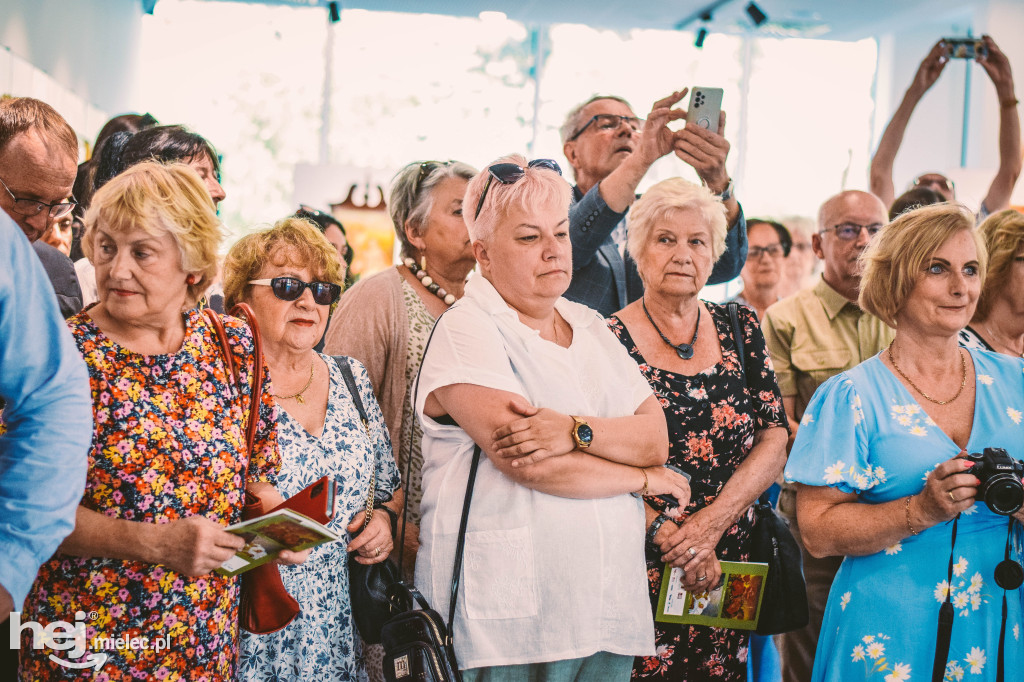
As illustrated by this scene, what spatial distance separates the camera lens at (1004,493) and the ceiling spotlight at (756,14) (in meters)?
8.25

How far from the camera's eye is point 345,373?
95.3 inches

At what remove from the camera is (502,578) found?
1.96m

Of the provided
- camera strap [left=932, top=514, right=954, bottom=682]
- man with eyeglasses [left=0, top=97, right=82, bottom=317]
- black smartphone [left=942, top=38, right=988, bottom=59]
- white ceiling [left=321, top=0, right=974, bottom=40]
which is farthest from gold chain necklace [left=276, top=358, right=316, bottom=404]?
white ceiling [left=321, top=0, right=974, bottom=40]

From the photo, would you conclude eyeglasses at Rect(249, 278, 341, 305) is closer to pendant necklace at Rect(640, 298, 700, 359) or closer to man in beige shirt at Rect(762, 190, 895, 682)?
pendant necklace at Rect(640, 298, 700, 359)

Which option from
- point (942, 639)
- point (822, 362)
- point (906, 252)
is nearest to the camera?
point (942, 639)

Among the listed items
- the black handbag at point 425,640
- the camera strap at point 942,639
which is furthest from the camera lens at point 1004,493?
the black handbag at point 425,640

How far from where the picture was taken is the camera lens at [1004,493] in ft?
6.48

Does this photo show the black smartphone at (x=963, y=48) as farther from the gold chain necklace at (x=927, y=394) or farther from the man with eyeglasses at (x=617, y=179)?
the gold chain necklace at (x=927, y=394)

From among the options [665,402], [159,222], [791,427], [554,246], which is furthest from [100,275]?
[791,427]

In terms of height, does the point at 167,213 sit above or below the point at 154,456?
above

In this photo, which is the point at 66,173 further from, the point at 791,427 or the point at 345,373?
the point at 791,427

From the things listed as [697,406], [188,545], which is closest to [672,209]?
[697,406]

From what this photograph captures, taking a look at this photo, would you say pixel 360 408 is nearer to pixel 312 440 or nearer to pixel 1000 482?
pixel 312 440

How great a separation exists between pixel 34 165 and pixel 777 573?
7.68 ft
